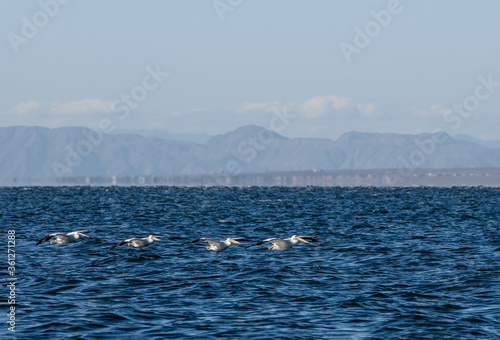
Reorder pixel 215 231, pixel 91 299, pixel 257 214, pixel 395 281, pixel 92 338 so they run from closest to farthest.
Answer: pixel 92 338
pixel 91 299
pixel 395 281
pixel 215 231
pixel 257 214

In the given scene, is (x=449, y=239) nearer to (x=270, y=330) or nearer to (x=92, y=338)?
(x=270, y=330)

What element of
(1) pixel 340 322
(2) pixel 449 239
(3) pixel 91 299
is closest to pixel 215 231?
(2) pixel 449 239

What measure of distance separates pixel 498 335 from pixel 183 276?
12943mm

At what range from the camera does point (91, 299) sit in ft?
76.5

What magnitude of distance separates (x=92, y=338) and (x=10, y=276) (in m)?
10.5

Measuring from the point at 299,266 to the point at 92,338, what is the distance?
13887 mm

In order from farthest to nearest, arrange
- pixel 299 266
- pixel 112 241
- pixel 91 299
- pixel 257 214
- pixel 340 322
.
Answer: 1. pixel 257 214
2. pixel 112 241
3. pixel 299 266
4. pixel 91 299
5. pixel 340 322

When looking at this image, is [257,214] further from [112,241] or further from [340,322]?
[340,322]

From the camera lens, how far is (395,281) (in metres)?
26.8

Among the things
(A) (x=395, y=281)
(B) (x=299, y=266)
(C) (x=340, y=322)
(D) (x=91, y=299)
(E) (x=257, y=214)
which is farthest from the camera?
(E) (x=257, y=214)

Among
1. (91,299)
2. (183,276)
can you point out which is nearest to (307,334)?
(91,299)

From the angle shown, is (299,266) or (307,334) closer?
(307,334)

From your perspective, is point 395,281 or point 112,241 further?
point 112,241

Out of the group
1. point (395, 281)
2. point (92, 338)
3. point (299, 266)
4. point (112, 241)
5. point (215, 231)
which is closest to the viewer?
point (92, 338)
